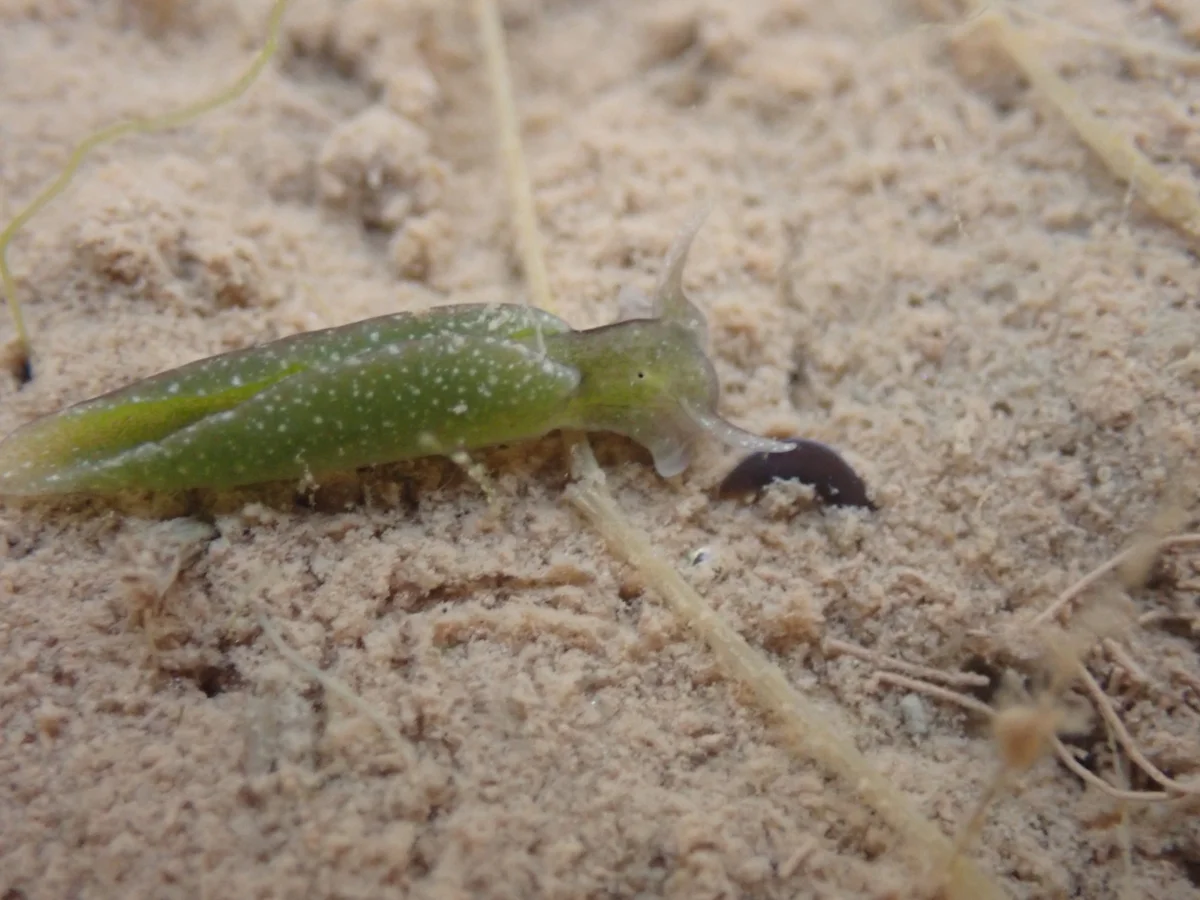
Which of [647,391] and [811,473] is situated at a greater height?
[647,391]

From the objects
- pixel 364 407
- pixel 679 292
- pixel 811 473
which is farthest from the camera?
pixel 679 292

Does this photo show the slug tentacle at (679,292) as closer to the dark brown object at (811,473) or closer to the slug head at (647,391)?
the slug head at (647,391)

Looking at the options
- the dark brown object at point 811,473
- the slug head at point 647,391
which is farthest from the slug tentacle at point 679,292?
the dark brown object at point 811,473

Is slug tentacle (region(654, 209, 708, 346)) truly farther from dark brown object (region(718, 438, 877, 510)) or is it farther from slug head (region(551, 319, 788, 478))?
dark brown object (region(718, 438, 877, 510))

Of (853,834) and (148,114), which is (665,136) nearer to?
(148,114)

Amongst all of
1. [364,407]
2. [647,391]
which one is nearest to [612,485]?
[647,391]

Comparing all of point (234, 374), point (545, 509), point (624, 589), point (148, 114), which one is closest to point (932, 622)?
point (624, 589)

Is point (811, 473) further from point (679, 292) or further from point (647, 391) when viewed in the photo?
point (679, 292)
